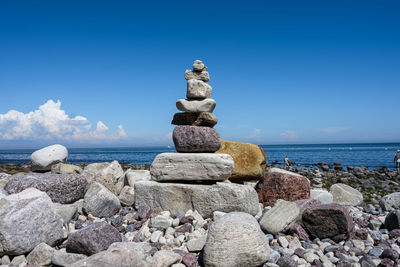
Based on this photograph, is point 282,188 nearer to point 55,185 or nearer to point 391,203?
point 391,203

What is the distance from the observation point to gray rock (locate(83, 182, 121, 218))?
23.9ft

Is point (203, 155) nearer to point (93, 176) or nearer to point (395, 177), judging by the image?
point (93, 176)

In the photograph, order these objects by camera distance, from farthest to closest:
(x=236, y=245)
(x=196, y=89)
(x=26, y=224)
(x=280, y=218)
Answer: (x=196, y=89), (x=280, y=218), (x=26, y=224), (x=236, y=245)

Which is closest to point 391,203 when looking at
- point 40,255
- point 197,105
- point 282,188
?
point 282,188

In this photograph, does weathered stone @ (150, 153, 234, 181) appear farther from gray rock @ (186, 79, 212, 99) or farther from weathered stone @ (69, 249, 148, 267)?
weathered stone @ (69, 249, 148, 267)

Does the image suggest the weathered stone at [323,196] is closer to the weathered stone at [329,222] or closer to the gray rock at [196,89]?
the weathered stone at [329,222]

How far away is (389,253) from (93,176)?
769 cm

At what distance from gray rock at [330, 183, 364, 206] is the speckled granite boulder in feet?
26.0

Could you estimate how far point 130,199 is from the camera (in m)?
8.38

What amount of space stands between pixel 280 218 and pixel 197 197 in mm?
2052

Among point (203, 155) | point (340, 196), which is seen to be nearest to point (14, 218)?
point (203, 155)

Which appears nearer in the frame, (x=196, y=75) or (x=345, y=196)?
(x=196, y=75)

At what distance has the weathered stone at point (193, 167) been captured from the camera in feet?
24.0

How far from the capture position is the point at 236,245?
4.50 metres
